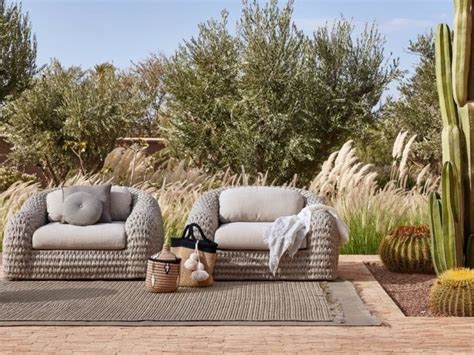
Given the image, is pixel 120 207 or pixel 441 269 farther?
pixel 120 207

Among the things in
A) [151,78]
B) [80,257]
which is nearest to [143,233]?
[80,257]

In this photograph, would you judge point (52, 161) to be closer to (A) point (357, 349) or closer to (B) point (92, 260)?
(B) point (92, 260)

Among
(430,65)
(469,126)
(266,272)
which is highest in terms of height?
(430,65)

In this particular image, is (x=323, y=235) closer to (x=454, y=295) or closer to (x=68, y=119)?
(x=454, y=295)

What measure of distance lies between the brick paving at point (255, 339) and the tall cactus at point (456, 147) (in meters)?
1.01

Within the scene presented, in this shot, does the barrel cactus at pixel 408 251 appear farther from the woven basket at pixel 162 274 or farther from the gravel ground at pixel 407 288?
the woven basket at pixel 162 274

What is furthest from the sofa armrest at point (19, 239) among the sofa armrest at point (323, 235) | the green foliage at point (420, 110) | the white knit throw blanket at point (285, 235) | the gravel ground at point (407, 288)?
the green foliage at point (420, 110)

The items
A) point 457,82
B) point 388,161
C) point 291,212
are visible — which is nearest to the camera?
point 457,82

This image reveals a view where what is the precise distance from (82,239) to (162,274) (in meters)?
0.93

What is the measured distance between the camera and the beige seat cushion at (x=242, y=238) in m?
6.84

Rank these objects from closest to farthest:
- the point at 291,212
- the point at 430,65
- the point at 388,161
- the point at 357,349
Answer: the point at 357,349, the point at 291,212, the point at 430,65, the point at 388,161

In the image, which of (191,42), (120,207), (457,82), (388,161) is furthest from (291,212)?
(388,161)

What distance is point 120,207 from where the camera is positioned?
754cm

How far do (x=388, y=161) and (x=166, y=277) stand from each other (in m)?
14.2
